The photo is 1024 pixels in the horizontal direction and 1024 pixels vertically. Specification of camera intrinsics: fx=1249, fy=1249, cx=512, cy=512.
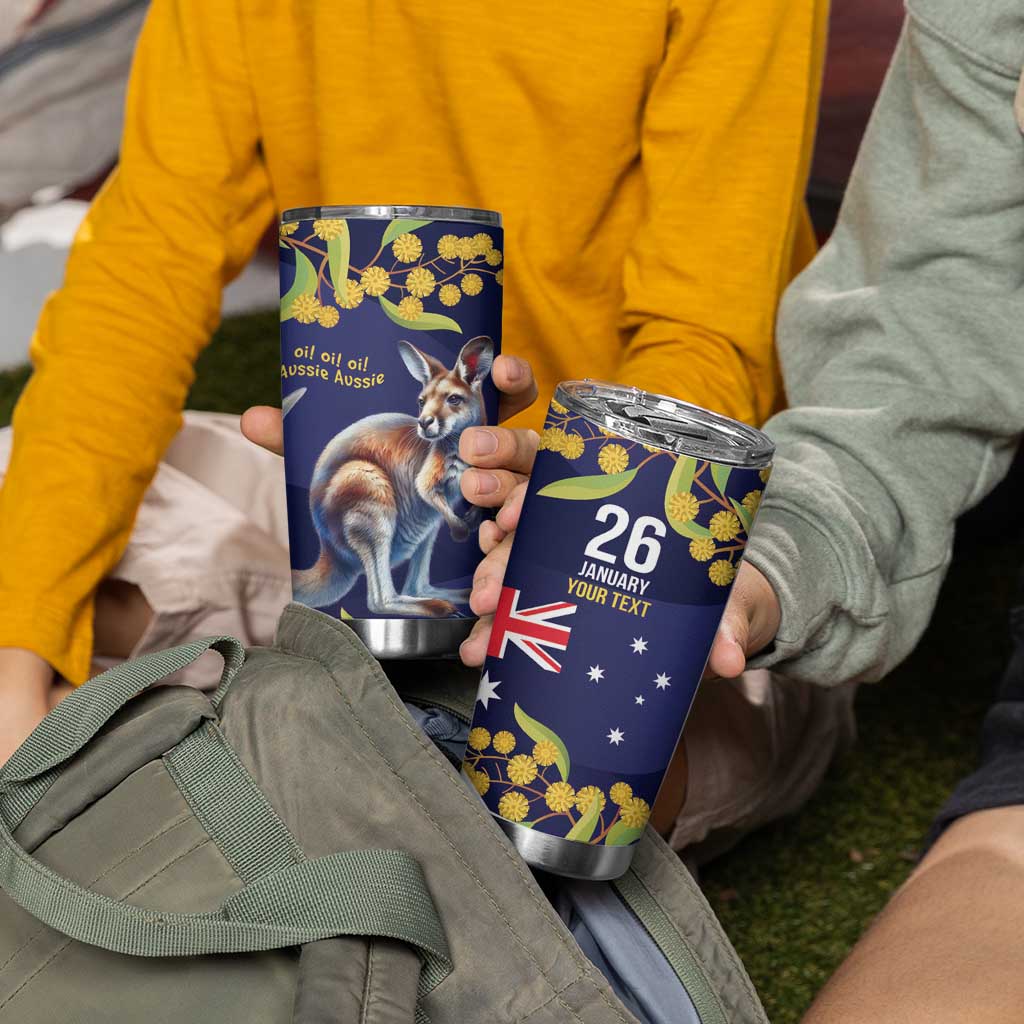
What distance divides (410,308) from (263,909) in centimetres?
32

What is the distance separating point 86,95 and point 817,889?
1887 mm

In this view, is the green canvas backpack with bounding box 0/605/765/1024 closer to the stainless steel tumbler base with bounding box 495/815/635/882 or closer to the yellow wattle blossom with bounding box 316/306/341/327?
the stainless steel tumbler base with bounding box 495/815/635/882

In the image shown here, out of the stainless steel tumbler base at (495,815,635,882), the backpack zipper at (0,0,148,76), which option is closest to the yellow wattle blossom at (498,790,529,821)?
the stainless steel tumbler base at (495,815,635,882)

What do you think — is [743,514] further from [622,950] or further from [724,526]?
[622,950]

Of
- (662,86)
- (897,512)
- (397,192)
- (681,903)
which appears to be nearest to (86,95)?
(397,192)

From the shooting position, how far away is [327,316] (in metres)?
0.69

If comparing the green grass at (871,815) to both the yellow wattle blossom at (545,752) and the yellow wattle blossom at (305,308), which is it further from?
the yellow wattle blossom at (305,308)

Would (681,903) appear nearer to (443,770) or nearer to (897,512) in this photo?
(443,770)

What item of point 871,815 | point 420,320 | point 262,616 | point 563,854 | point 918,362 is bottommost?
point 871,815

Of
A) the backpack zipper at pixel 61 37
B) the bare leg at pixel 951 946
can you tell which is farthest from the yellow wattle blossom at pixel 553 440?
the backpack zipper at pixel 61 37

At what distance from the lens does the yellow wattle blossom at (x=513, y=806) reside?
0.65 meters

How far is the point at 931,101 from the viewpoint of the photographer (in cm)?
97

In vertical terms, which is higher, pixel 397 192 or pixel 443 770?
pixel 397 192

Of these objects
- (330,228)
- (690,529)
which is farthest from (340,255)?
(690,529)
